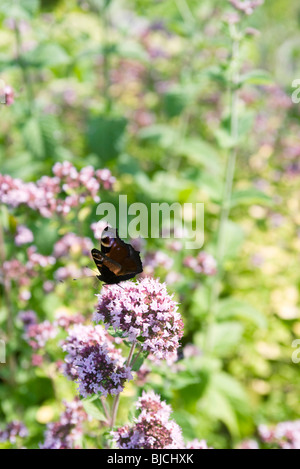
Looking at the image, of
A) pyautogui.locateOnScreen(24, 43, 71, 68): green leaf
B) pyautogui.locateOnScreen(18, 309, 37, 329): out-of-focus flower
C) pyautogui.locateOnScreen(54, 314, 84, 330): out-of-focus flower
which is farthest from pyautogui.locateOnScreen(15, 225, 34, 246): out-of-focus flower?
pyautogui.locateOnScreen(24, 43, 71, 68): green leaf

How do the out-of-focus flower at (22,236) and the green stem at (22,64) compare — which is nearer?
the out-of-focus flower at (22,236)

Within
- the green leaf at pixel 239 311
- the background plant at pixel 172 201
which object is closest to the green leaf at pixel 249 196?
the background plant at pixel 172 201

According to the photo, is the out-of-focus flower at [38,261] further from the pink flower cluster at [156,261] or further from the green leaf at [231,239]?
the green leaf at [231,239]

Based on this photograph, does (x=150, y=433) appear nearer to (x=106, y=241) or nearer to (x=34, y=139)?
(x=106, y=241)

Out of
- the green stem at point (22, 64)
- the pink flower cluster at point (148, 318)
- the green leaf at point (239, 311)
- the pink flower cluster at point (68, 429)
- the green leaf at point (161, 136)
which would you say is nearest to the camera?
the pink flower cluster at point (148, 318)

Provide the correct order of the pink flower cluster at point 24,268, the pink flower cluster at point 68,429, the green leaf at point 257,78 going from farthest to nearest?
the pink flower cluster at point 24,268 < the green leaf at point 257,78 < the pink flower cluster at point 68,429

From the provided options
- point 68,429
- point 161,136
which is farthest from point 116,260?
point 161,136
